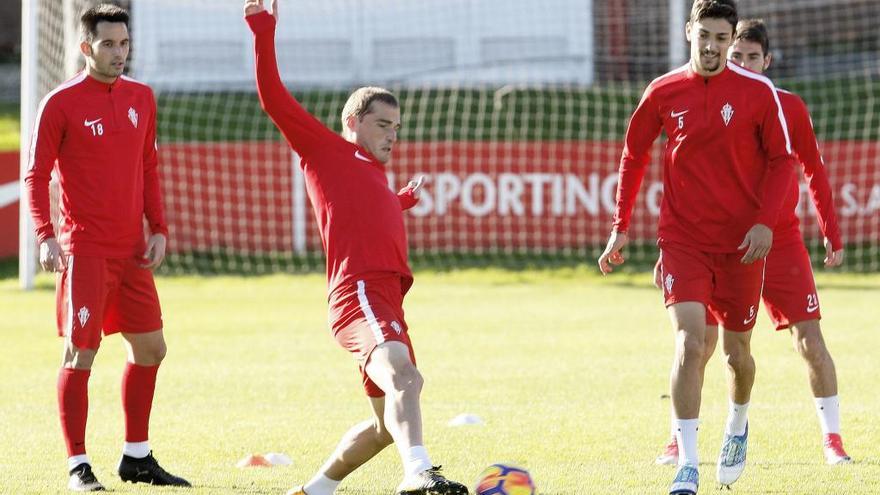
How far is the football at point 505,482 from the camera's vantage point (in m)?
5.50

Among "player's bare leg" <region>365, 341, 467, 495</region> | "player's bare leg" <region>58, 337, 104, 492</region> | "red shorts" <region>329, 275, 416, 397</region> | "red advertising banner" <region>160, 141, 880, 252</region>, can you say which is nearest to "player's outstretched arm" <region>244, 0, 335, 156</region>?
"red shorts" <region>329, 275, 416, 397</region>

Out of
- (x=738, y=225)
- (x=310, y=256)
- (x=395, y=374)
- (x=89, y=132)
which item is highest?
(x=89, y=132)

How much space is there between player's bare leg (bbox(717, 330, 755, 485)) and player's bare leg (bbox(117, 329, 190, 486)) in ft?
8.01

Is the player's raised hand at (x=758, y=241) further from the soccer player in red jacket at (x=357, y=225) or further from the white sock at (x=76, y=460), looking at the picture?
the white sock at (x=76, y=460)

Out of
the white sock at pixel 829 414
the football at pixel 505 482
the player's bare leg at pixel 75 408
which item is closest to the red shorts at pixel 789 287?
the white sock at pixel 829 414

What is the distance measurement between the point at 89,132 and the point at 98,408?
9.63ft

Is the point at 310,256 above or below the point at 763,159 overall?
below

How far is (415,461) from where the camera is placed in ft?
17.3

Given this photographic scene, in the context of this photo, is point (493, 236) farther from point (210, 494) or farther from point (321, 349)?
point (210, 494)

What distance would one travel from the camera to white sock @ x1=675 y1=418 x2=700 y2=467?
6.00 meters

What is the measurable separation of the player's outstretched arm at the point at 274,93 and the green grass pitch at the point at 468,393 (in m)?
1.57

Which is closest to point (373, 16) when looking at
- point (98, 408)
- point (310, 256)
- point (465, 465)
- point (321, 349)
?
point (310, 256)

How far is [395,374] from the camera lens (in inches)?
217

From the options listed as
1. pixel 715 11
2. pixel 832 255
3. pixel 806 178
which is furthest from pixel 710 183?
pixel 832 255
